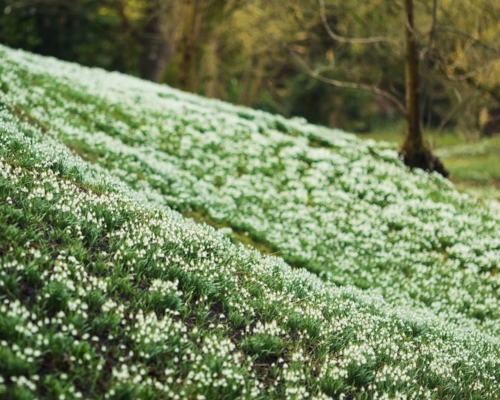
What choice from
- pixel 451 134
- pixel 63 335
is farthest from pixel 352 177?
pixel 451 134

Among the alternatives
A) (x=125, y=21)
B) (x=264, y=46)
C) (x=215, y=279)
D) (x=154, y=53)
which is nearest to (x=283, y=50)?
(x=264, y=46)

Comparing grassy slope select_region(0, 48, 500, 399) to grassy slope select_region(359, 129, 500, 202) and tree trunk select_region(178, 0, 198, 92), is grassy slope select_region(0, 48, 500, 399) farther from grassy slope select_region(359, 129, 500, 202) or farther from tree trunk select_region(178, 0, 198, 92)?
tree trunk select_region(178, 0, 198, 92)

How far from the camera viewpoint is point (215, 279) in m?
5.77

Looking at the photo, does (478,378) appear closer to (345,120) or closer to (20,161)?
(20,161)

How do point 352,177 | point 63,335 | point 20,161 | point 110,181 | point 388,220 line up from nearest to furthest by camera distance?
point 63,335
point 20,161
point 110,181
point 388,220
point 352,177

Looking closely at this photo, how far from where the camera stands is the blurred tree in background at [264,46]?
77.0 feet

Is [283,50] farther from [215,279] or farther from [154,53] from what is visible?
[215,279]

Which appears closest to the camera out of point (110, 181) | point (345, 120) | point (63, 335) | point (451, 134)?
point (63, 335)

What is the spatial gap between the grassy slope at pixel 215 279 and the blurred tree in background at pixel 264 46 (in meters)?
11.7

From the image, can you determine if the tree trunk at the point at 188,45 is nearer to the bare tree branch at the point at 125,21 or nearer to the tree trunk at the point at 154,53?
the bare tree branch at the point at 125,21

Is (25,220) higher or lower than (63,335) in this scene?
higher

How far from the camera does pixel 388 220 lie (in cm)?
1202

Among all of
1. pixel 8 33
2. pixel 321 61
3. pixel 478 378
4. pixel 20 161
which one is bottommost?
pixel 478 378

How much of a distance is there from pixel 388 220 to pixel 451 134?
43617 mm
